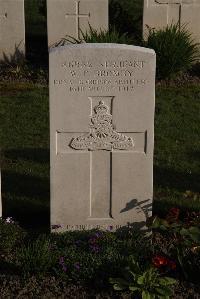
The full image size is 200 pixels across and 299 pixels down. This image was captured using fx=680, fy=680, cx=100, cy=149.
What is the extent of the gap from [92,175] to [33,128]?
10.3 feet

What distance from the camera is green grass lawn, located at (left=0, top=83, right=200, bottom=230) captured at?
6508mm

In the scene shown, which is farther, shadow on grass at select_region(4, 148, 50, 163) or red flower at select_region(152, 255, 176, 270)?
shadow on grass at select_region(4, 148, 50, 163)

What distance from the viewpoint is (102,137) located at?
5598 millimetres

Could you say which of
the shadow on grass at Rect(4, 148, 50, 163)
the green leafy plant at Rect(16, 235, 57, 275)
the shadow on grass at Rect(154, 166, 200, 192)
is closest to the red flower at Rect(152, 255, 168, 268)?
the green leafy plant at Rect(16, 235, 57, 275)

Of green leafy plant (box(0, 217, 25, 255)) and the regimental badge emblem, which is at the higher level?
the regimental badge emblem

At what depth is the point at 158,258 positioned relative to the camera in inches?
193

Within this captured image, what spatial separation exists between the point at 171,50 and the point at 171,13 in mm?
948

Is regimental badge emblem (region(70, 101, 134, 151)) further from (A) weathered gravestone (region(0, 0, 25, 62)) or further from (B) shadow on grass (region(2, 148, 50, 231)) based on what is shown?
(A) weathered gravestone (region(0, 0, 25, 62))

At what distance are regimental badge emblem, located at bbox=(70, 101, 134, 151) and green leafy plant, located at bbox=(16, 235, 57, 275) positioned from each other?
921 millimetres

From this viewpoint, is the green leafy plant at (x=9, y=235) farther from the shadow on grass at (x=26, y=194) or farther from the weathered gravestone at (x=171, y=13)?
the weathered gravestone at (x=171, y=13)

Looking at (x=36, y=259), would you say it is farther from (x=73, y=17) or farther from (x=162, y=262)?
(x=73, y=17)

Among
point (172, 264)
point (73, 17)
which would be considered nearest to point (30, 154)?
point (172, 264)

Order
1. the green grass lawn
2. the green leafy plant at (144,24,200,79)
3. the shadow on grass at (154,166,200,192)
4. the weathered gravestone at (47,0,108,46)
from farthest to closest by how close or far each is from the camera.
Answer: the weathered gravestone at (47,0,108,46) → the green leafy plant at (144,24,200,79) → the shadow on grass at (154,166,200,192) → the green grass lawn

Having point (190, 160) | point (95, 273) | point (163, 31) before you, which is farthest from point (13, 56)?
point (95, 273)
